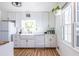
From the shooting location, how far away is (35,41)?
829cm

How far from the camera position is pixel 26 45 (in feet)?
27.1

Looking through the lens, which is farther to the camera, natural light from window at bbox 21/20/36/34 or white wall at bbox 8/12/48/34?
natural light from window at bbox 21/20/36/34

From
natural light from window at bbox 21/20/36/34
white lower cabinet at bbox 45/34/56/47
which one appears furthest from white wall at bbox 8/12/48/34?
white lower cabinet at bbox 45/34/56/47

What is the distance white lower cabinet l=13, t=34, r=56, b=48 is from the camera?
27.1 ft

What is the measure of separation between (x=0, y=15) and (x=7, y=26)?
844 mm

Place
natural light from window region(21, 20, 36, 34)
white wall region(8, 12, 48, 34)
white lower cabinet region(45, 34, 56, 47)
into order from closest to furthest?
white lower cabinet region(45, 34, 56, 47) → white wall region(8, 12, 48, 34) → natural light from window region(21, 20, 36, 34)

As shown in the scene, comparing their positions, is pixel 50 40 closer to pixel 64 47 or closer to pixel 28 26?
pixel 28 26

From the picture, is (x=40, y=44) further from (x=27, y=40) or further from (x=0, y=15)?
(x=0, y=15)

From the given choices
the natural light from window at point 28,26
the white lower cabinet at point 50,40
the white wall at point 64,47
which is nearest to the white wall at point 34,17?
the natural light from window at point 28,26

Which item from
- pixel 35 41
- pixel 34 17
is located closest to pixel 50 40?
pixel 35 41

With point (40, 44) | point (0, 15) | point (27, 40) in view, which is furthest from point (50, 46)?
point (0, 15)

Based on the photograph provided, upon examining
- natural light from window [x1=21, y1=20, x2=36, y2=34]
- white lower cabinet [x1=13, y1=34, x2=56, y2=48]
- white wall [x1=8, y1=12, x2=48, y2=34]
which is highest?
white wall [x1=8, y1=12, x2=48, y2=34]

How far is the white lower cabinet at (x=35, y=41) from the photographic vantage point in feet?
27.1

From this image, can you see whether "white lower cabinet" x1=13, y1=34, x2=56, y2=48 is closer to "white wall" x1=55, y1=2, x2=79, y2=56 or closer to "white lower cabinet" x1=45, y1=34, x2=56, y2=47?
"white lower cabinet" x1=45, y1=34, x2=56, y2=47
